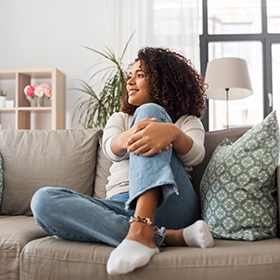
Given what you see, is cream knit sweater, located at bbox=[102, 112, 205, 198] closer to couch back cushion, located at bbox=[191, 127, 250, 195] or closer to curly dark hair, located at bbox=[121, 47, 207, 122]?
curly dark hair, located at bbox=[121, 47, 207, 122]

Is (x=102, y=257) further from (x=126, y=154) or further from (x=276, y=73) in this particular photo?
(x=276, y=73)

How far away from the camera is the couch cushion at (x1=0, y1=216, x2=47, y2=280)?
1.07m

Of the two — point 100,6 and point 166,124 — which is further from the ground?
point 100,6

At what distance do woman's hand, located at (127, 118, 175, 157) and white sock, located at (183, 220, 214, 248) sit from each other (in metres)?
0.25

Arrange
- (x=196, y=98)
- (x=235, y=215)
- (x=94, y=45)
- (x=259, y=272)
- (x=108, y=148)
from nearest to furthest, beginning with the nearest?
(x=259, y=272) → (x=235, y=215) → (x=108, y=148) → (x=196, y=98) → (x=94, y=45)

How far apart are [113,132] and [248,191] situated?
1.83 ft

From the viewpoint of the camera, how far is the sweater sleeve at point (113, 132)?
129 cm

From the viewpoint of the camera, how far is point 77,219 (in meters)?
1.02

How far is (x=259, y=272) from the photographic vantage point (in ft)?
3.02

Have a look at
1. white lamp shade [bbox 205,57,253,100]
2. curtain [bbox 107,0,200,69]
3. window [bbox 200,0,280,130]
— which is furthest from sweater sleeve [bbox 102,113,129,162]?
window [bbox 200,0,280,130]

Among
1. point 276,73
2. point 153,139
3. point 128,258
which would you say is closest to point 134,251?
point 128,258

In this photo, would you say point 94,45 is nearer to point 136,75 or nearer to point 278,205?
point 136,75

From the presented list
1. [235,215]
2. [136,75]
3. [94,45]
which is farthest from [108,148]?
[94,45]

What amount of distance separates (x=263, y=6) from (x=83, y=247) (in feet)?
12.0
